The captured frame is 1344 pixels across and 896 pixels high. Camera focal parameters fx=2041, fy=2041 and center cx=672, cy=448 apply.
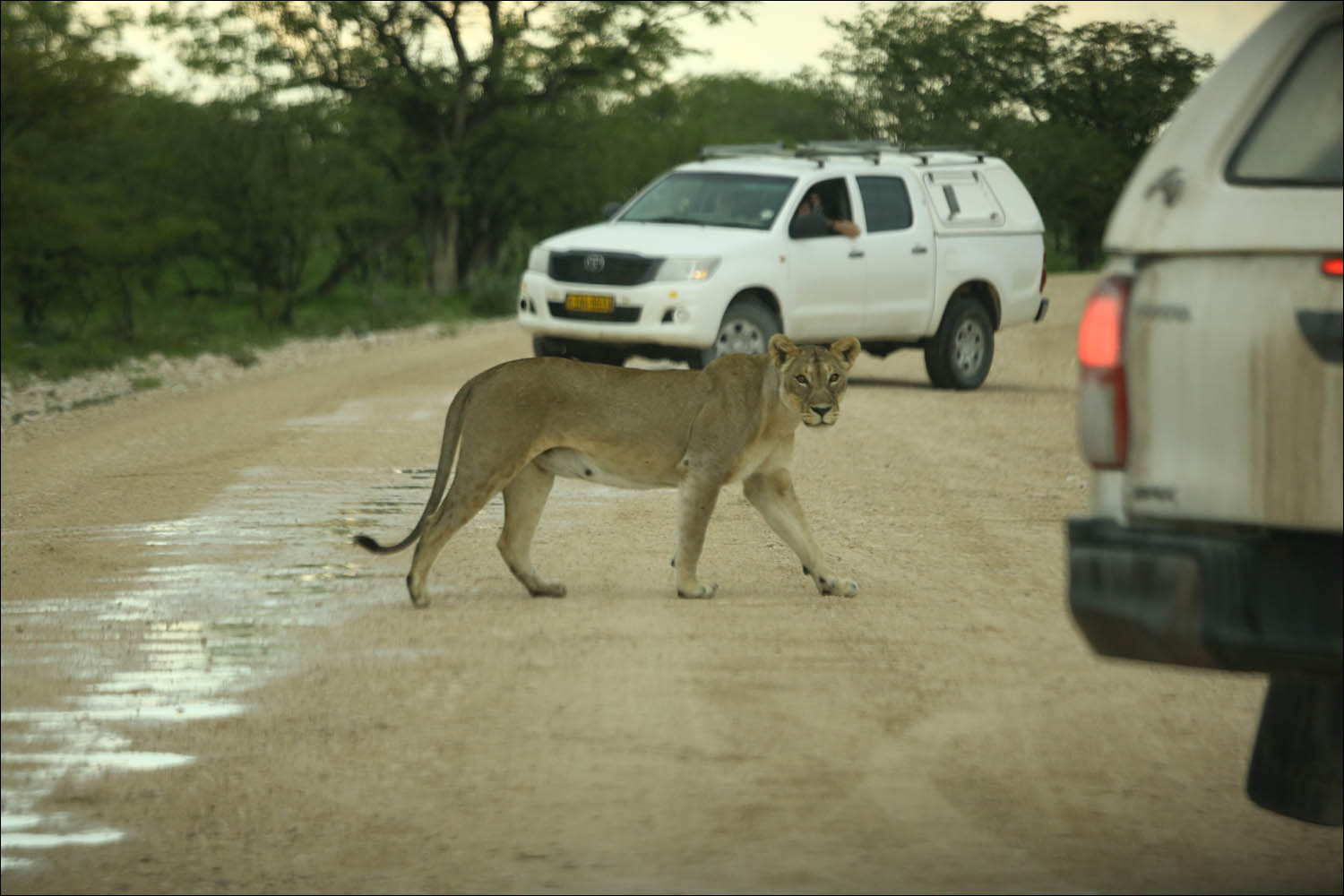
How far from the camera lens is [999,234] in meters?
17.8

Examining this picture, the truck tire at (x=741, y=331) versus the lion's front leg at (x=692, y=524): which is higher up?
the truck tire at (x=741, y=331)

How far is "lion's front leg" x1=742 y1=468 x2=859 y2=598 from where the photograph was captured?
7.81 metres

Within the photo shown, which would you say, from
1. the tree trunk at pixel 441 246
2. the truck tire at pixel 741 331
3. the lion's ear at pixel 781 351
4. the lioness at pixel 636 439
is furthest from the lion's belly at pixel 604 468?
the tree trunk at pixel 441 246

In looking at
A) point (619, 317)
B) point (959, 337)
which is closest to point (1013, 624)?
point (619, 317)

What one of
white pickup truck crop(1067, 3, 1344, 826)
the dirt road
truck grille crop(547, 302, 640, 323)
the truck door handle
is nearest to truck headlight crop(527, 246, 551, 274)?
truck grille crop(547, 302, 640, 323)

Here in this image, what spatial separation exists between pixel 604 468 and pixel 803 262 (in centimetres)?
884

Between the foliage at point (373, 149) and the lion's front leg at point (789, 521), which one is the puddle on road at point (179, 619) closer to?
the lion's front leg at point (789, 521)

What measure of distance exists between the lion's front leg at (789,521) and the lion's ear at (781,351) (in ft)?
1.40

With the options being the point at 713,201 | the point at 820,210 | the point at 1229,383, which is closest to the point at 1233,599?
the point at 1229,383

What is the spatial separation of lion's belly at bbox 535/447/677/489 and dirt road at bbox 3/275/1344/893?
1.54 ft

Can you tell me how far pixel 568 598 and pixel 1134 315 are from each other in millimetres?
4079

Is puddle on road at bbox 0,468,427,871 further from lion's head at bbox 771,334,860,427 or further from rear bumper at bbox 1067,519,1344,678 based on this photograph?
rear bumper at bbox 1067,519,1344,678

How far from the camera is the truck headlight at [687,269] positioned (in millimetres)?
15477

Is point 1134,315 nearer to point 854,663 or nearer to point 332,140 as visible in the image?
point 854,663
